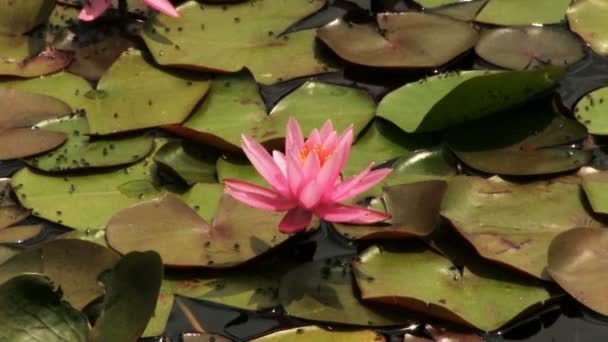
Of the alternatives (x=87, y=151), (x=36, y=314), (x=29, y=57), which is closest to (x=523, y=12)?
(x=87, y=151)

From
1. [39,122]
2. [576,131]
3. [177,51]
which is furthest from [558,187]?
[39,122]

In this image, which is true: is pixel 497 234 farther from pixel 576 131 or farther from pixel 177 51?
pixel 177 51

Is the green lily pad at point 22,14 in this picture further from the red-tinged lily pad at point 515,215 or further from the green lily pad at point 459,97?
the red-tinged lily pad at point 515,215

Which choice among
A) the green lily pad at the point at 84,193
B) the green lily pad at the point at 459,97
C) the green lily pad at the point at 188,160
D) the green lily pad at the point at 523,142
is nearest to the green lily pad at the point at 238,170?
the green lily pad at the point at 188,160

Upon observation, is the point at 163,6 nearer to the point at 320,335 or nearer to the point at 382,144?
the point at 382,144

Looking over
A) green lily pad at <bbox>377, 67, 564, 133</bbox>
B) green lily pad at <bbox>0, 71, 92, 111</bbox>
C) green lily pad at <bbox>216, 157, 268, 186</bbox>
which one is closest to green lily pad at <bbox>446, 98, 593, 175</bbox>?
green lily pad at <bbox>377, 67, 564, 133</bbox>

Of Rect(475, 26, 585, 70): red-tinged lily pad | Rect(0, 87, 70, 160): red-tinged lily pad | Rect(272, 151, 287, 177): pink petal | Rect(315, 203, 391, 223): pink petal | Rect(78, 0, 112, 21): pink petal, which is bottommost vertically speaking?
Rect(0, 87, 70, 160): red-tinged lily pad

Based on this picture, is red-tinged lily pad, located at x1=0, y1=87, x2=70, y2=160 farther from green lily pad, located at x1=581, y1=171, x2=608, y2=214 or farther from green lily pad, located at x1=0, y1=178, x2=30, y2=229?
green lily pad, located at x1=581, y1=171, x2=608, y2=214
